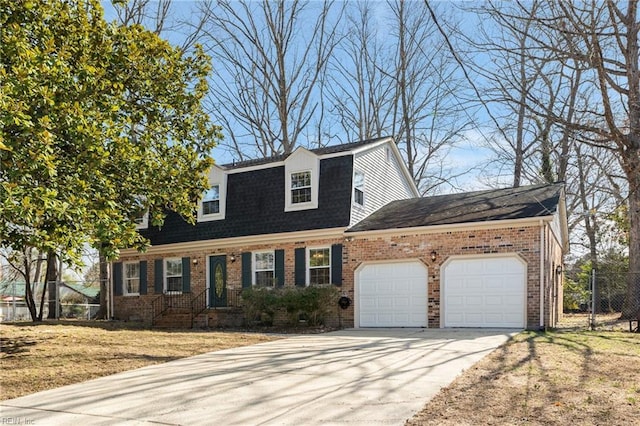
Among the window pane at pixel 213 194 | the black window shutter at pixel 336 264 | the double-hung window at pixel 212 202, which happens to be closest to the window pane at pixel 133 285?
the double-hung window at pixel 212 202

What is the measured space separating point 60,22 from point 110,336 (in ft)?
22.1

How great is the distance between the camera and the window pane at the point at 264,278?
55.2 ft

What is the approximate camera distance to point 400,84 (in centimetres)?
2736

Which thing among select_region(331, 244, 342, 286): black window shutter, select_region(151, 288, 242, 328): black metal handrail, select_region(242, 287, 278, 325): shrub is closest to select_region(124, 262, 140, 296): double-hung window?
select_region(151, 288, 242, 328): black metal handrail

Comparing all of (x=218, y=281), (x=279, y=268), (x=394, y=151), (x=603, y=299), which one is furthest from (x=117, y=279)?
(x=603, y=299)

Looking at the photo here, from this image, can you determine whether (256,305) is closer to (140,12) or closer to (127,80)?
(127,80)

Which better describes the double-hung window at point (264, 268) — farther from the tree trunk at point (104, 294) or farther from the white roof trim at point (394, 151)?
the tree trunk at point (104, 294)

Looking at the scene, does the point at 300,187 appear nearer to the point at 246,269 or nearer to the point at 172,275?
the point at 246,269

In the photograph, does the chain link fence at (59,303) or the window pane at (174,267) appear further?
the chain link fence at (59,303)

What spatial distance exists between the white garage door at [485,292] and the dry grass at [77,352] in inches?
203

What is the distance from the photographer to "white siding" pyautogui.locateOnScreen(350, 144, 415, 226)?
16.8 m

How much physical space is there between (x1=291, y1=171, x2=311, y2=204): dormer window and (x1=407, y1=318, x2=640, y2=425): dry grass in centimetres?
897

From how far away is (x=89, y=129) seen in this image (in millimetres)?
9031

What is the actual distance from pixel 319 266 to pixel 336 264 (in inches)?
27.2
